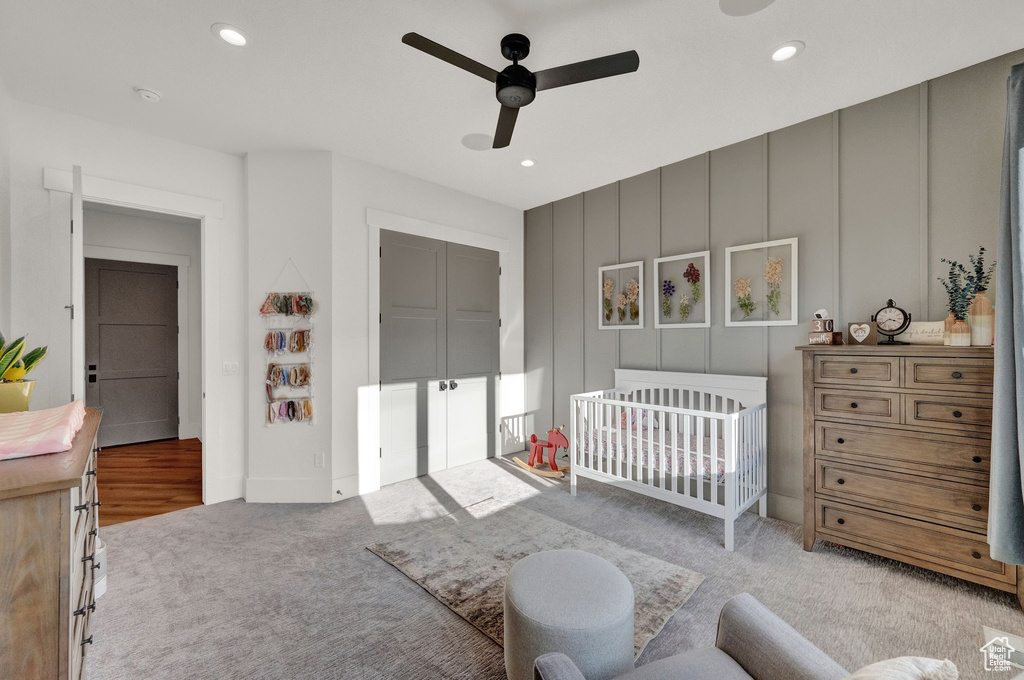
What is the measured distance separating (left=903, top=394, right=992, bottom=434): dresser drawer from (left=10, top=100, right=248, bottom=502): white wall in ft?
13.9

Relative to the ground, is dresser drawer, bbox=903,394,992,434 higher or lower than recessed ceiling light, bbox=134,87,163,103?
lower

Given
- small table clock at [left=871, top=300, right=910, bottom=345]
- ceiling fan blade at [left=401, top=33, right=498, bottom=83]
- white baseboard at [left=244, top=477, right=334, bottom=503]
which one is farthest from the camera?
white baseboard at [left=244, top=477, right=334, bottom=503]

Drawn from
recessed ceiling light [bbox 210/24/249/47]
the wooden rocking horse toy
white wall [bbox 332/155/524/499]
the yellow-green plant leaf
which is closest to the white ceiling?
recessed ceiling light [bbox 210/24/249/47]

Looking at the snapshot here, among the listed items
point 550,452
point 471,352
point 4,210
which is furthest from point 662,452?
point 4,210

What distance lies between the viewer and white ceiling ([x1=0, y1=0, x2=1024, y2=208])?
191 centimetres

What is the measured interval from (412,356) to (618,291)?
192 centimetres

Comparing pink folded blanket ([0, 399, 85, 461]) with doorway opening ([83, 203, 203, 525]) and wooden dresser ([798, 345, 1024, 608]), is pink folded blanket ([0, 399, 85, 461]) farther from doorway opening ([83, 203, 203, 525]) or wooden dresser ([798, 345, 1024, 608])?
doorway opening ([83, 203, 203, 525])

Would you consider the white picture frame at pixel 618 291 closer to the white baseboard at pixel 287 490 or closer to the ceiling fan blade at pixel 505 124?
the ceiling fan blade at pixel 505 124

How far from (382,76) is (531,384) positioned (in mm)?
3197

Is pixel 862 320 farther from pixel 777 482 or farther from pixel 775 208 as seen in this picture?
pixel 777 482

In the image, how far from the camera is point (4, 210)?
2559 millimetres

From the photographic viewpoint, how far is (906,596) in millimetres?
2070

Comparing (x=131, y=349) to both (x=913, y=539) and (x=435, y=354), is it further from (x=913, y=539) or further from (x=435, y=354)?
(x=913, y=539)

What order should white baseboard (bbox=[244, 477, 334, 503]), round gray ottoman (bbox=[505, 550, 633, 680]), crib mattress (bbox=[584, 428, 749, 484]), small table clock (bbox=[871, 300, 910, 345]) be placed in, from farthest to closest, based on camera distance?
white baseboard (bbox=[244, 477, 334, 503])
crib mattress (bbox=[584, 428, 749, 484])
small table clock (bbox=[871, 300, 910, 345])
round gray ottoman (bbox=[505, 550, 633, 680])
